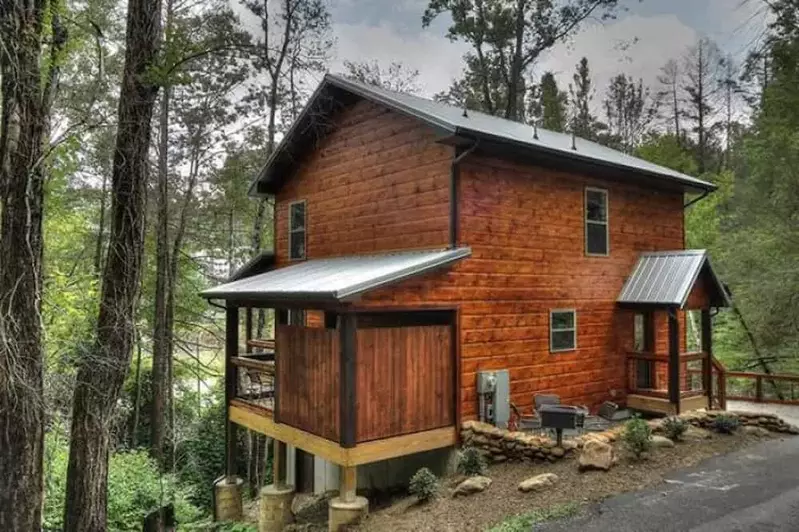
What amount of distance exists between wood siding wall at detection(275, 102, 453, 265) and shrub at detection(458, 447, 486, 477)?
10.6 feet

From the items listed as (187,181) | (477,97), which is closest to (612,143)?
(477,97)

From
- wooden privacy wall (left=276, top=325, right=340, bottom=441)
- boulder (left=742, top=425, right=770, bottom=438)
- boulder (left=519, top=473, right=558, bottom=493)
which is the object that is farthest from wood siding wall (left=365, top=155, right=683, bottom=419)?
boulder (left=742, top=425, right=770, bottom=438)

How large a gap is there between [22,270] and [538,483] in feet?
21.5

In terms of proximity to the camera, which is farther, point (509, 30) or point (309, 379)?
point (509, 30)

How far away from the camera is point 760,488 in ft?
22.9

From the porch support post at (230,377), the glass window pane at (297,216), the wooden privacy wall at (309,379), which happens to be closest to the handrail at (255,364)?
the porch support post at (230,377)

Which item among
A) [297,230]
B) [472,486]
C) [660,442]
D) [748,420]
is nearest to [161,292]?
[297,230]

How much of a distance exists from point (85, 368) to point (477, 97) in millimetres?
20214

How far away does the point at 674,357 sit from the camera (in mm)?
9844

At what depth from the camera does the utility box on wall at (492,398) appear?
8.61 metres

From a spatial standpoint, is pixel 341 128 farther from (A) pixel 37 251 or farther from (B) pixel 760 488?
(B) pixel 760 488

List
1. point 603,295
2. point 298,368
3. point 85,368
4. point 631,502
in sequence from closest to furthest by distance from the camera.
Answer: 1. point 85,368
2. point 631,502
3. point 298,368
4. point 603,295

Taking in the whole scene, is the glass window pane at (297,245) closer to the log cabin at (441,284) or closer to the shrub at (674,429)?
the log cabin at (441,284)

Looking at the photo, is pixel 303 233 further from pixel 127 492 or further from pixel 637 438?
pixel 637 438
